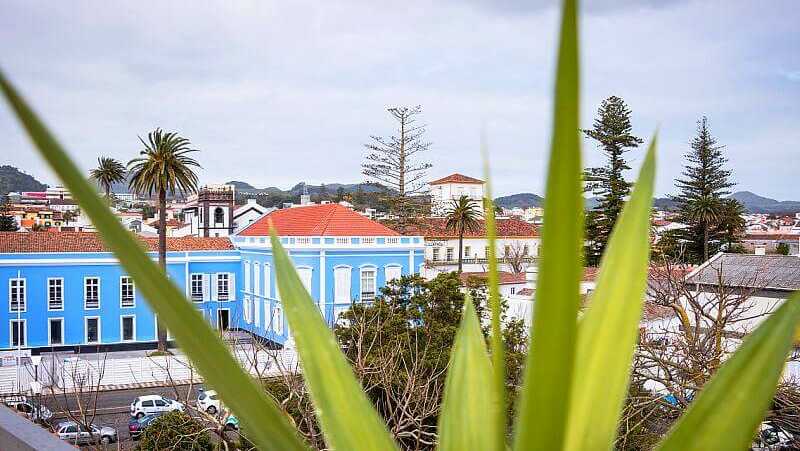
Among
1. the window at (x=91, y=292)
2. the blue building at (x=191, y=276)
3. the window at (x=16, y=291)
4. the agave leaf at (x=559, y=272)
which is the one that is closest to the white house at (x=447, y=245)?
the blue building at (x=191, y=276)

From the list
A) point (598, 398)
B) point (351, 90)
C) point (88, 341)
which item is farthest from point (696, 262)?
point (598, 398)

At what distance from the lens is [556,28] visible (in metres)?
0.12

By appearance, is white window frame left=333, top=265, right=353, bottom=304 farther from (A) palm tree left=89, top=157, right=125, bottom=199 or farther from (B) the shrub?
(B) the shrub

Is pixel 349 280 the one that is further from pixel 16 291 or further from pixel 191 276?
pixel 16 291

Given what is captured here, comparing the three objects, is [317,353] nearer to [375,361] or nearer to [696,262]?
[375,361]

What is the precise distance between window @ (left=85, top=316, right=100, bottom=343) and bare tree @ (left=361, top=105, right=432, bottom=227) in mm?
7705

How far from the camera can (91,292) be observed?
14.7 metres

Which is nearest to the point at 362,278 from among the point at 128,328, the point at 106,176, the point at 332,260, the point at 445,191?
the point at 332,260

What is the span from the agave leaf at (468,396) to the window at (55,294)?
15.5m

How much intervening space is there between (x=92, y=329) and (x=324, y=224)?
18.1 ft

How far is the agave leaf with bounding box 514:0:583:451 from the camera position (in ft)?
0.41

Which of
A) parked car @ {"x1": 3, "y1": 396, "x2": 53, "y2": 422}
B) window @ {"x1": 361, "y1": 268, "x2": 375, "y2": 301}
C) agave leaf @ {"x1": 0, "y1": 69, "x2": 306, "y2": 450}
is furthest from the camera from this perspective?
window @ {"x1": 361, "y1": 268, "x2": 375, "y2": 301}

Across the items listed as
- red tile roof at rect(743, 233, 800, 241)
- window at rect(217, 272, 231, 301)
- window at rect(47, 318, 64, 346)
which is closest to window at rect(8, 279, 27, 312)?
A: window at rect(47, 318, 64, 346)

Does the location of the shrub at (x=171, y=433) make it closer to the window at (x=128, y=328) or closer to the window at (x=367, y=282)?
the window at (x=367, y=282)
